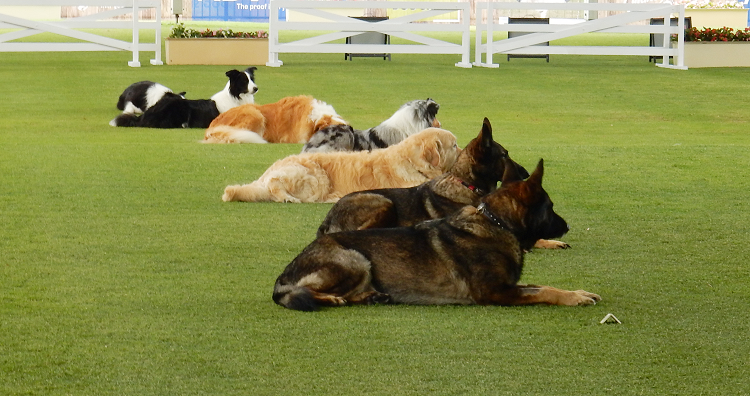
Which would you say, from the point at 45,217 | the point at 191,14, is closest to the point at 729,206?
the point at 45,217

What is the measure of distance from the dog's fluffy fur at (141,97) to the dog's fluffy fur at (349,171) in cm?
729

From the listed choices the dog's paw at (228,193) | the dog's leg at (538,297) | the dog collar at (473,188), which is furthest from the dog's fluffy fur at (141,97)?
the dog's leg at (538,297)

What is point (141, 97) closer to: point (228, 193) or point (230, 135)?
point (230, 135)

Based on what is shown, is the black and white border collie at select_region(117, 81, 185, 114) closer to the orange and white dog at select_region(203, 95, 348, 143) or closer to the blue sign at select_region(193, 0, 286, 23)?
the orange and white dog at select_region(203, 95, 348, 143)

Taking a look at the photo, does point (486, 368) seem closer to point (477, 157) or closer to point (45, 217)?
point (477, 157)

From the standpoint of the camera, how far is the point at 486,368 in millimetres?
5031

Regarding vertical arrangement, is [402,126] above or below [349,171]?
above

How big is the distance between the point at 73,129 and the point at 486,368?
11.5 meters

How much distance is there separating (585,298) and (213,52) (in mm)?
20432

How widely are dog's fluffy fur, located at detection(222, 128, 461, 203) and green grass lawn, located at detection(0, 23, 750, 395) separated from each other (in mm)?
232

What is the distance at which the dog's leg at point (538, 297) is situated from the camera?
6.08m

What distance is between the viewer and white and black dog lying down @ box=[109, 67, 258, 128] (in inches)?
625

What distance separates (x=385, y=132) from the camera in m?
11.6

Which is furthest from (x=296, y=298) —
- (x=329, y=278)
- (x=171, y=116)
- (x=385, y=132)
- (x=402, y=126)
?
(x=171, y=116)
